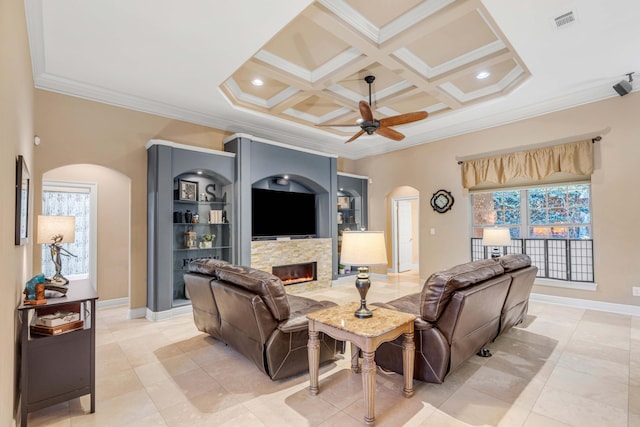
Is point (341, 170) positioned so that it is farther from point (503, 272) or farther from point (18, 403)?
point (18, 403)

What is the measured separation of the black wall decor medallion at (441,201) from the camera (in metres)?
6.19

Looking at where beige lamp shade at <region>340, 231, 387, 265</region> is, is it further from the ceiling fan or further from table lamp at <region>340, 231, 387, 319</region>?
the ceiling fan

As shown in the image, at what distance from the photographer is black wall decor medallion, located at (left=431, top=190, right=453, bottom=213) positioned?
20.3 ft

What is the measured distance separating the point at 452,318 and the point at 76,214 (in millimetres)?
5661

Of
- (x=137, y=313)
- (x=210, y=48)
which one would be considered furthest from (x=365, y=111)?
(x=137, y=313)

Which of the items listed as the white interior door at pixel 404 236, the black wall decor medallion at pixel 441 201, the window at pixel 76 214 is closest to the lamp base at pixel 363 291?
the black wall decor medallion at pixel 441 201

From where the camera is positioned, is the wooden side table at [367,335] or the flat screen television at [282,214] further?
the flat screen television at [282,214]

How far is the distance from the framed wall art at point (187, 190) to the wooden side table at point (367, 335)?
131 inches

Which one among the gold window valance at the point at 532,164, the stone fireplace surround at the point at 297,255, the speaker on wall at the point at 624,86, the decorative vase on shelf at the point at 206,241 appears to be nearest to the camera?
the speaker on wall at the point at 624,86

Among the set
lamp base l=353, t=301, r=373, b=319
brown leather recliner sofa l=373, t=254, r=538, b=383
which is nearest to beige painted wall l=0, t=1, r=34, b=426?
lamp base l=353, t=301, r=373, b=319

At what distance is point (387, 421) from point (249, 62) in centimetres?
388

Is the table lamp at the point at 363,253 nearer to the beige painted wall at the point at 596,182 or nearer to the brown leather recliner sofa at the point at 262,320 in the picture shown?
the brown leather recliner sofa at the point at 262,320

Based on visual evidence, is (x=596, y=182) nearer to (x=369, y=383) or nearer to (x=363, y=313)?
(x=363, y=313)

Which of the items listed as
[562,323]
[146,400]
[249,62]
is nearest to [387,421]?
[146,400]
